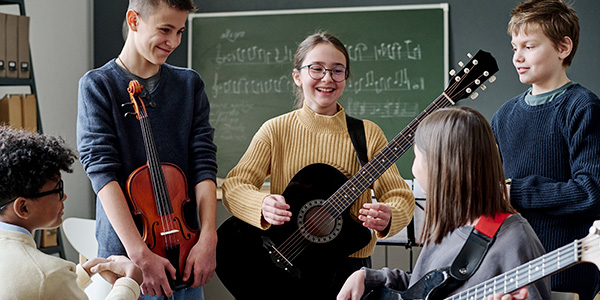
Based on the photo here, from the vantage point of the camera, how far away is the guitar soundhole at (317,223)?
200 centimetres

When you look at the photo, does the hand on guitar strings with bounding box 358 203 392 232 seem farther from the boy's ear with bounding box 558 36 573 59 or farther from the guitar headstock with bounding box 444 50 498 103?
the boy's ear with bounding box 558 36 573 59

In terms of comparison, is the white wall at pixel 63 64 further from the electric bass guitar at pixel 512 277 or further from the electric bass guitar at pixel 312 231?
the electric bass guitar at pixel 512 277

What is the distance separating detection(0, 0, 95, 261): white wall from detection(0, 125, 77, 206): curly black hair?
278 centimetres

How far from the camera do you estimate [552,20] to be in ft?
5.83

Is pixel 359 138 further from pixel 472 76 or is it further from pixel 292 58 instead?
pixel 292 58

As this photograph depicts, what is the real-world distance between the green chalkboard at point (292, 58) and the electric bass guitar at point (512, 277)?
2.80 meters

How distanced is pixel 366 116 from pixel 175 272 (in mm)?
2862

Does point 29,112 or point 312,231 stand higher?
point 29,112

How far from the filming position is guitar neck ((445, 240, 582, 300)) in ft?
3.60

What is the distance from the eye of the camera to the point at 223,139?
4.55 m

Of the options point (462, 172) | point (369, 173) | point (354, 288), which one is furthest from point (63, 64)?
point (462, 172)

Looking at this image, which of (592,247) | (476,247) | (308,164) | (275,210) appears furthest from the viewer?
(308,164)

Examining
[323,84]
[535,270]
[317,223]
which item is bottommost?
[317,223]

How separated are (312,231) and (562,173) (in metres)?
0.79
